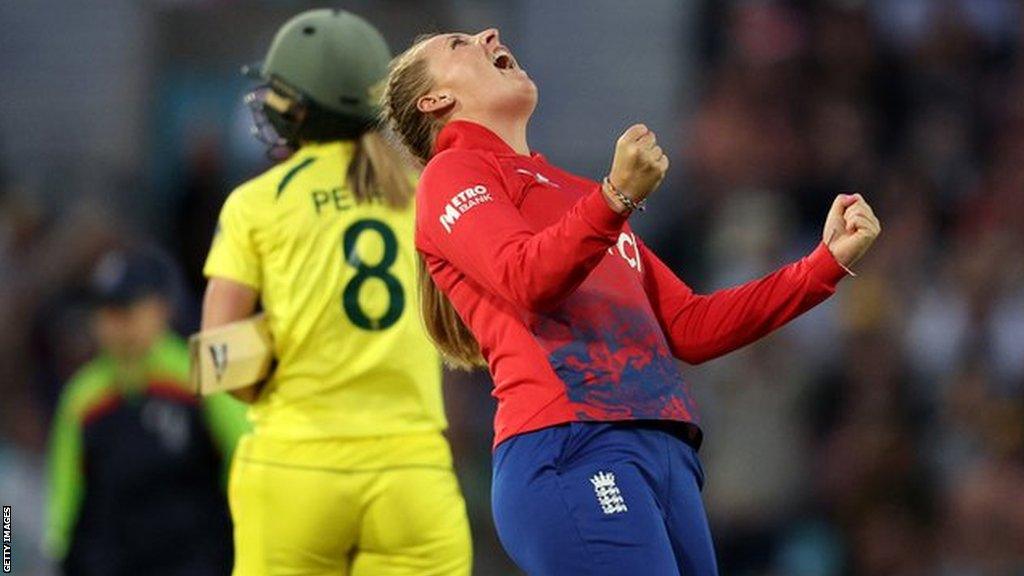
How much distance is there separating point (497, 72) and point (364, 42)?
147 cm

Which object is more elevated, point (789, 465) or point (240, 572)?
point (240, 572)

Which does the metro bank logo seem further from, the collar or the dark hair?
the dark hair

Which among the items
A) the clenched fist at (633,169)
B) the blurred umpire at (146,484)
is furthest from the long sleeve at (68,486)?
the clenched fist at (633,169)

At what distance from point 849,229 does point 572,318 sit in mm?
673

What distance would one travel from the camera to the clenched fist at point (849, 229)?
16.3 ft

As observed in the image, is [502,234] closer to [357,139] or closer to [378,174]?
[378,174]

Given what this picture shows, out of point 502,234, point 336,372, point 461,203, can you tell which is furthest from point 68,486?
point 502,234

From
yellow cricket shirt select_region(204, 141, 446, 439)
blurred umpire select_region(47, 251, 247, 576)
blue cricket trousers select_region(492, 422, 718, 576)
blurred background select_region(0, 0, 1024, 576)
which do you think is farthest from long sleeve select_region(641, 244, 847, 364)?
blurred background select_region(0, 0, 1024, 576)

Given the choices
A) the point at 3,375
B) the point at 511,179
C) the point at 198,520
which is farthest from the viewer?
the point at 3,375

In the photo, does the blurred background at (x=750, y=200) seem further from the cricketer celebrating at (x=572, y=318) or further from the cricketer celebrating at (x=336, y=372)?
the cricketer celebrating at (x=572, y=318)

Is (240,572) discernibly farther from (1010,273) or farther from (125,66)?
(125,66)

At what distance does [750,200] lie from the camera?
36.7 ft

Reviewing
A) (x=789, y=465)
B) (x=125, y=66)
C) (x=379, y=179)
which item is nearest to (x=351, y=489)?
(x=379, y=179)

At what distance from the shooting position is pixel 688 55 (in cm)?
1237
